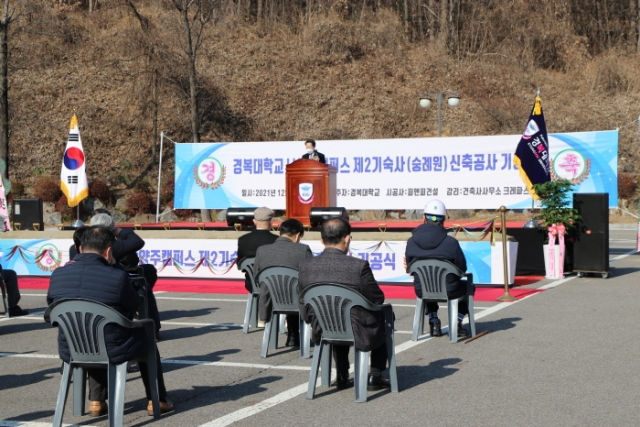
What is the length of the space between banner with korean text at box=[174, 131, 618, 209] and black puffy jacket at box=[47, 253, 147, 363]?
1450 centimetres

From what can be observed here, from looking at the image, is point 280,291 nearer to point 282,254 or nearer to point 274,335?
point 282,254

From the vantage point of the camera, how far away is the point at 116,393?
20.5 ft

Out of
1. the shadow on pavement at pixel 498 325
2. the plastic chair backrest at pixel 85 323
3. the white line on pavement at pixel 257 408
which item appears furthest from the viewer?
the shadow on pavement at pixel 498 325

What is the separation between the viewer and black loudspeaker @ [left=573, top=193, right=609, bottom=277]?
54.3 feet

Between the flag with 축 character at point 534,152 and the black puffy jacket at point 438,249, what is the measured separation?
31.0 feet

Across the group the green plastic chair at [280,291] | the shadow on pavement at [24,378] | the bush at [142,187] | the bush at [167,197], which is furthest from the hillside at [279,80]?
the shadow on pavement at [24,378]

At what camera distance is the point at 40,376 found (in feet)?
27.9

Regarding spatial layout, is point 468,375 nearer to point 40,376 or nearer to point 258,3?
point 40,376

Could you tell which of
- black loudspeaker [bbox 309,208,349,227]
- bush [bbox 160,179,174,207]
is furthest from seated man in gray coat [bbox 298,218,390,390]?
bush [bbox 160,179,174,207]

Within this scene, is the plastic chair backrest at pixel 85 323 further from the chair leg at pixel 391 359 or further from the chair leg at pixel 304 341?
the chair leg at pixel 304 341

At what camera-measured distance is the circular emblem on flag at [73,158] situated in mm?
23292

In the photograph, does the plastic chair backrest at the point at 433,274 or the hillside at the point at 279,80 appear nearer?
the plastic chair backrest at the point at 433,274

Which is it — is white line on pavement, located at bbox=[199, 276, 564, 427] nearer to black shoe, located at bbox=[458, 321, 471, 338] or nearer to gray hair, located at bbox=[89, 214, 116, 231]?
gray hair, located at bbox=[89, 214, 116, 231]

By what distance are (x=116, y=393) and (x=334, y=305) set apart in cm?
189
